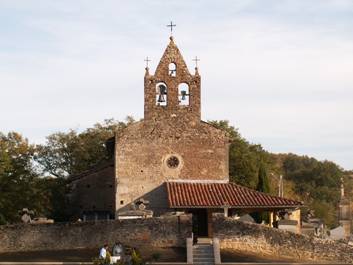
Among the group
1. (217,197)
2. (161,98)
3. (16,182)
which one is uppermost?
(161,98)

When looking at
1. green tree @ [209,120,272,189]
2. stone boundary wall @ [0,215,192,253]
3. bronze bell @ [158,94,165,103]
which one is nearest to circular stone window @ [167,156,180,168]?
bronze bell @ [158,94,165,103]

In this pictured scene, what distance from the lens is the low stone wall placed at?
38.2 metres

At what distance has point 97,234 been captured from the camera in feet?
130

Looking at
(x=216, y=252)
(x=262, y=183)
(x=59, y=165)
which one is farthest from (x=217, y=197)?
(x=59, y=165)

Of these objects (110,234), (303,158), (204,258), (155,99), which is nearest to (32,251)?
(110,234)

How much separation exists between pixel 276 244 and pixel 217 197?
6.84m

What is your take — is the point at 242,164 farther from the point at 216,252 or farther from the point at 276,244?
the point at 216,252

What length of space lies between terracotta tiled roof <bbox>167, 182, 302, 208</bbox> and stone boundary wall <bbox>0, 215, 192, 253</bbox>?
3761 millimetres

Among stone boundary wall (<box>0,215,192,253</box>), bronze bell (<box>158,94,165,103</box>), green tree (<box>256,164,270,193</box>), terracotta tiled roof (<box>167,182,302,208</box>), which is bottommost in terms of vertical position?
stone boundary wall (<box>0,215,192,253</box>)

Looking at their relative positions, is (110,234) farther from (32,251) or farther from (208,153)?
(208,153)

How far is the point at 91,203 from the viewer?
5172 centimetres

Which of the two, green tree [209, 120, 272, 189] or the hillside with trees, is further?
green tree [209, 120, 272, 189]

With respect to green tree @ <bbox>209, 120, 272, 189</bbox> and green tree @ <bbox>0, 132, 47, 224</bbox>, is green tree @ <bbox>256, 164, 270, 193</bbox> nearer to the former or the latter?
green tree @ <bbox>209, 120, 272, 189</bbox>

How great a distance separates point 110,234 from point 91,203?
1231cm
